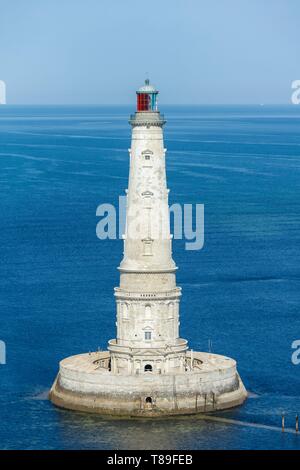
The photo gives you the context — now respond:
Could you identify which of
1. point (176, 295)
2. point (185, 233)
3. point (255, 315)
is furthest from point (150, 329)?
point (185, 233)

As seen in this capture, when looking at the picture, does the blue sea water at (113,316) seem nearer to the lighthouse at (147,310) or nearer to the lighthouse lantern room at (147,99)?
the lighthouse at (147,310)

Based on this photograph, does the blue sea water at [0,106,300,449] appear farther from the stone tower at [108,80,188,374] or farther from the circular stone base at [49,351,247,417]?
the stone tower at [108,80,188,374]

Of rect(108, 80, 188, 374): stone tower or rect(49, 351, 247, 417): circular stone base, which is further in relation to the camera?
rect(108, 80, 188, 374): stone tower

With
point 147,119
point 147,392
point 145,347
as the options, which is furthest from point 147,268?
point 147,119

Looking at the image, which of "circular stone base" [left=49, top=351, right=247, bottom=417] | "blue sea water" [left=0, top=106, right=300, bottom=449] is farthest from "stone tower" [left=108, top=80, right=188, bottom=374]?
"blue sea water" [left=0, top=106, right=300, bottom=449]

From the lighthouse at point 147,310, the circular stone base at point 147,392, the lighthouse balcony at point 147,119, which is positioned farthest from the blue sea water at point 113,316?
the lighthouse balcony at point 147,119

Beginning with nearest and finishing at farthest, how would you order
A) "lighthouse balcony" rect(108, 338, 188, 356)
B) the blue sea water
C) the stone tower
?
1. the blue sea water
2. the stone tower
3. "lighthouse balcony" rect(108, 338, 188, 356)

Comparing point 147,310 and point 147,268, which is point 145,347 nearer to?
point 147,310

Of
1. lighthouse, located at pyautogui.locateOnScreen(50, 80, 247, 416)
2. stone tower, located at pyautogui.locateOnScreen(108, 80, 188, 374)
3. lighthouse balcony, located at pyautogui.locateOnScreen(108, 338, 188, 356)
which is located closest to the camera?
lighthouse, located at pyautogui.locateOnScreen(50, 80, 247, 416)

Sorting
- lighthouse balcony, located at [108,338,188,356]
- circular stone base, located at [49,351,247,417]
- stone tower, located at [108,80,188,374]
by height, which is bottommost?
circular stone base, located at [49,351,247,417]
